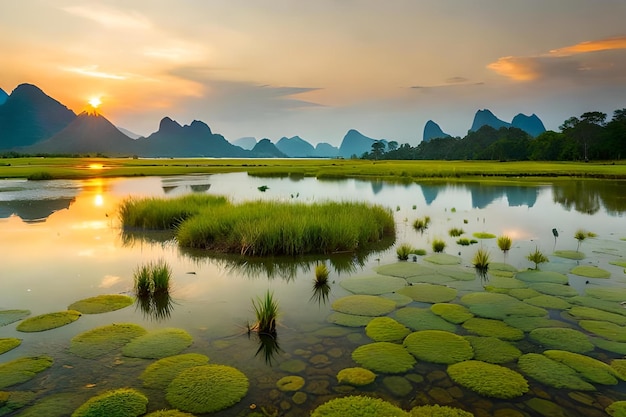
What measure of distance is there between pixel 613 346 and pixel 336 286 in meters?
6.17

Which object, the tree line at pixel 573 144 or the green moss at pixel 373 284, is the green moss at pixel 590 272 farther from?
the tree line at pixel 573 144

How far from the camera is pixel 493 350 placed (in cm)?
648

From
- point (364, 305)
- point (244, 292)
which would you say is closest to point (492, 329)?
point (364, 305)

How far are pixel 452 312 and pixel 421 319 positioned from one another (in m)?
0.84

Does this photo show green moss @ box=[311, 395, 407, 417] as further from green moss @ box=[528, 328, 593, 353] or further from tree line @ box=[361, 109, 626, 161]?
tree line @ box=[361, 109, 626, 161]

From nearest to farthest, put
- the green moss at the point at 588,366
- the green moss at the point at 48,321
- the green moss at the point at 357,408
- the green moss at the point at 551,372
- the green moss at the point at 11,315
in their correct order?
the green moss at the point at 357,408 < the green moss at the point at 551,372 < the green moss at the point at 588,366 < the green moss at the point at 48,321 < the green moss at the point at 11,315

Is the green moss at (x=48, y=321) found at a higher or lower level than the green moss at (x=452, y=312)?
lower

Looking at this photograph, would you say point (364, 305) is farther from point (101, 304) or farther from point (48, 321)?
point (48, 321)

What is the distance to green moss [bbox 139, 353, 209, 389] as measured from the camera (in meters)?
5.57

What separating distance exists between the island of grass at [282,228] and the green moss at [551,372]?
343 inches

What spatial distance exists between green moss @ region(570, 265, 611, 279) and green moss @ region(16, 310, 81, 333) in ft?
44.7

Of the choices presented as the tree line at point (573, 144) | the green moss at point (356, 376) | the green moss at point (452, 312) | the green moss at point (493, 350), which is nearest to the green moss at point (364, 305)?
the green moss at point (452, 312)

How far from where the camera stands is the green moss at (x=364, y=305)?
834 centimetres

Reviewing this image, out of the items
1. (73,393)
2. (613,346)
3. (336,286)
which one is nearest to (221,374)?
(73,393)
